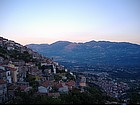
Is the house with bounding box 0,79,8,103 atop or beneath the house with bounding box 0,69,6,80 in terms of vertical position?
beneath

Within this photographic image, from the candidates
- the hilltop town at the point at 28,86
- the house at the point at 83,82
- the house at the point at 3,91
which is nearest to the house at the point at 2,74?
the hilltop town at the point at 28,86

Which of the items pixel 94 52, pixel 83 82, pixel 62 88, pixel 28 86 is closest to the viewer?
pixel 62 88

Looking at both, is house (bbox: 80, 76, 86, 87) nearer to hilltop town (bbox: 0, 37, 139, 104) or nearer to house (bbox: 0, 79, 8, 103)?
hilltop town (bbox: 0, 37, 139, 104)

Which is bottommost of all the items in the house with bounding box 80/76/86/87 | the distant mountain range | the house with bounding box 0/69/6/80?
the house with bounding box 80/76/86/87

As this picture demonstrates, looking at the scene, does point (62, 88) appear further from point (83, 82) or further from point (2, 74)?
point (2, 74)

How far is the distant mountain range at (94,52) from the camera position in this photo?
5.01 meters

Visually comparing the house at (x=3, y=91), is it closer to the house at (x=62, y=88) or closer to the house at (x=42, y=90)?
the house at (x=42, y=90)

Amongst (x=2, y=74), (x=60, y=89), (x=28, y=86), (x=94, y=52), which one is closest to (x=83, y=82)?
(x=94, y=52)

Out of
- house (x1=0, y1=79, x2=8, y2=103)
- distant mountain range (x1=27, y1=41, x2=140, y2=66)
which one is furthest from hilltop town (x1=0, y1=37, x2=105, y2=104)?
distant mountain range (x1=27, y1=41, x2=140, y2=66)

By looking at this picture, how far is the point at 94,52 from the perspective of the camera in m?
5.69

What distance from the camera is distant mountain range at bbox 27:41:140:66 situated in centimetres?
501
